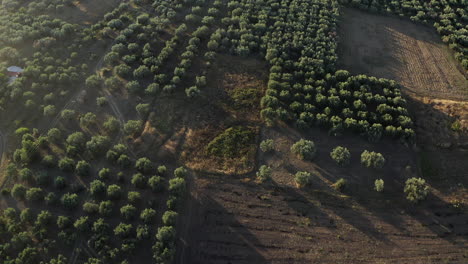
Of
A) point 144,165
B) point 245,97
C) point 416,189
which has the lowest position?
point 144,165

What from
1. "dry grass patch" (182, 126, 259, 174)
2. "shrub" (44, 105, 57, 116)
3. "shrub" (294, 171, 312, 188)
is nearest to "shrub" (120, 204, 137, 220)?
"dry grass patch" (182, 126, 259, 174)

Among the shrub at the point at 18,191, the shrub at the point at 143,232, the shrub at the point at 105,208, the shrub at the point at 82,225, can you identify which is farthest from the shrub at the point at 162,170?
the shrub at the point at 18,191

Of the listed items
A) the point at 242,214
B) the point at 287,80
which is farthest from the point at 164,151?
the point at 287,80

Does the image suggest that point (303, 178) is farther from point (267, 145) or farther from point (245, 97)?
point (245, 97)

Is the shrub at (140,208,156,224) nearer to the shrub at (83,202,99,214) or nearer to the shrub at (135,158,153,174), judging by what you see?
the shrub at (83,202,99,214)

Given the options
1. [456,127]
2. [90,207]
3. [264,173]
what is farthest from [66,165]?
[456,127]

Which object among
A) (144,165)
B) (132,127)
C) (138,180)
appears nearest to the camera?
(138,180)
